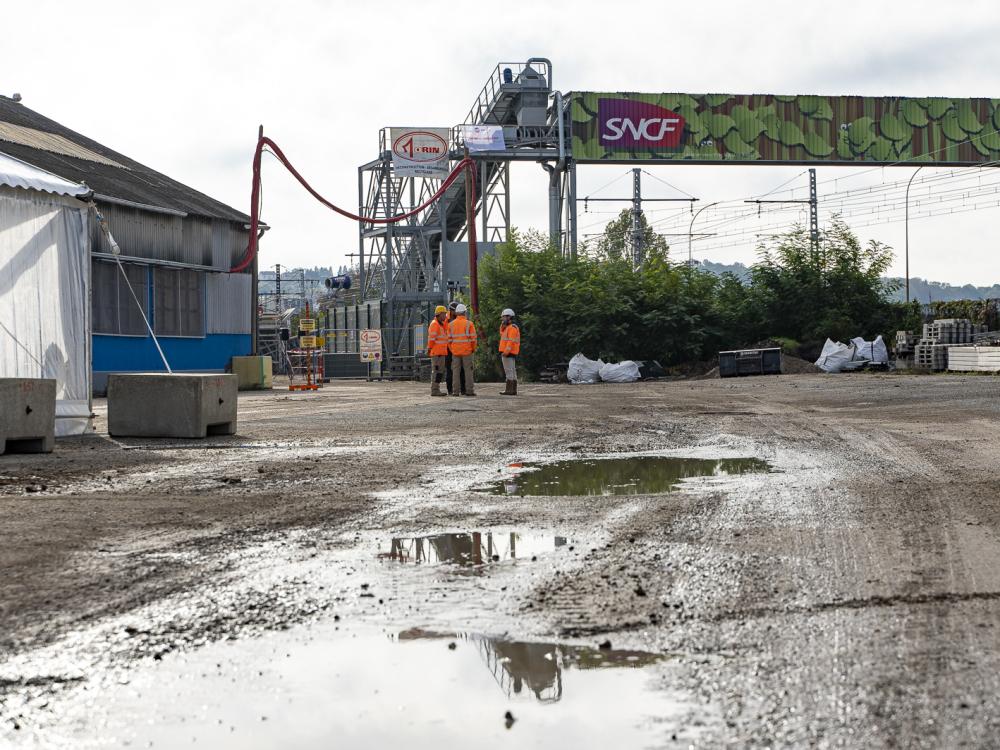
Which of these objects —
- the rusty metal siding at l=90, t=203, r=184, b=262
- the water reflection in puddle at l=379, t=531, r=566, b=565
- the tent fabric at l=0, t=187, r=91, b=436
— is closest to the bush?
the rusty metal siding at l=90, t=203, r=184, b=262

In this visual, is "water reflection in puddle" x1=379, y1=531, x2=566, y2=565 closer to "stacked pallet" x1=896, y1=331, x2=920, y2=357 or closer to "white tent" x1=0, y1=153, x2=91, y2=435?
"white tent" x1=0, y1=153, x2=91, y2=435

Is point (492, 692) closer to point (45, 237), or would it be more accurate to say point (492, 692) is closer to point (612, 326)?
point (45, 237)

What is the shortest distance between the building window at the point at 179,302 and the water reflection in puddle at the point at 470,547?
27335 mm

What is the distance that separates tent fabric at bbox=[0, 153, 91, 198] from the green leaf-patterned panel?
117 ft

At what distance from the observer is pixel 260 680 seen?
3.74 meters

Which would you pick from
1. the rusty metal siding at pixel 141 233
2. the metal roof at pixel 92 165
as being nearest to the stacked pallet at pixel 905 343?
the metal roof at pixel 92 165

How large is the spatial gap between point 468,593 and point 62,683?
1762 mm

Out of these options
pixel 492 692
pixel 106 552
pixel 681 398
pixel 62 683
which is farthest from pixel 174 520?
pixel 681 398

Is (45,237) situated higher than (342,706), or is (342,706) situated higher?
(45,237)

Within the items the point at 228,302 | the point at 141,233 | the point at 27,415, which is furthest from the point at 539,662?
the point at 228,302

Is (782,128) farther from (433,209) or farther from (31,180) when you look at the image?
(31,180)

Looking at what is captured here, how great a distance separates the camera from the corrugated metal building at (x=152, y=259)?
29766mm

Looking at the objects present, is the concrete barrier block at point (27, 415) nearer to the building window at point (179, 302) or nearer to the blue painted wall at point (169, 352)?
the blue painted wall at point (169, 352)

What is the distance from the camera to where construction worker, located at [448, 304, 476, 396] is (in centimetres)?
2298
